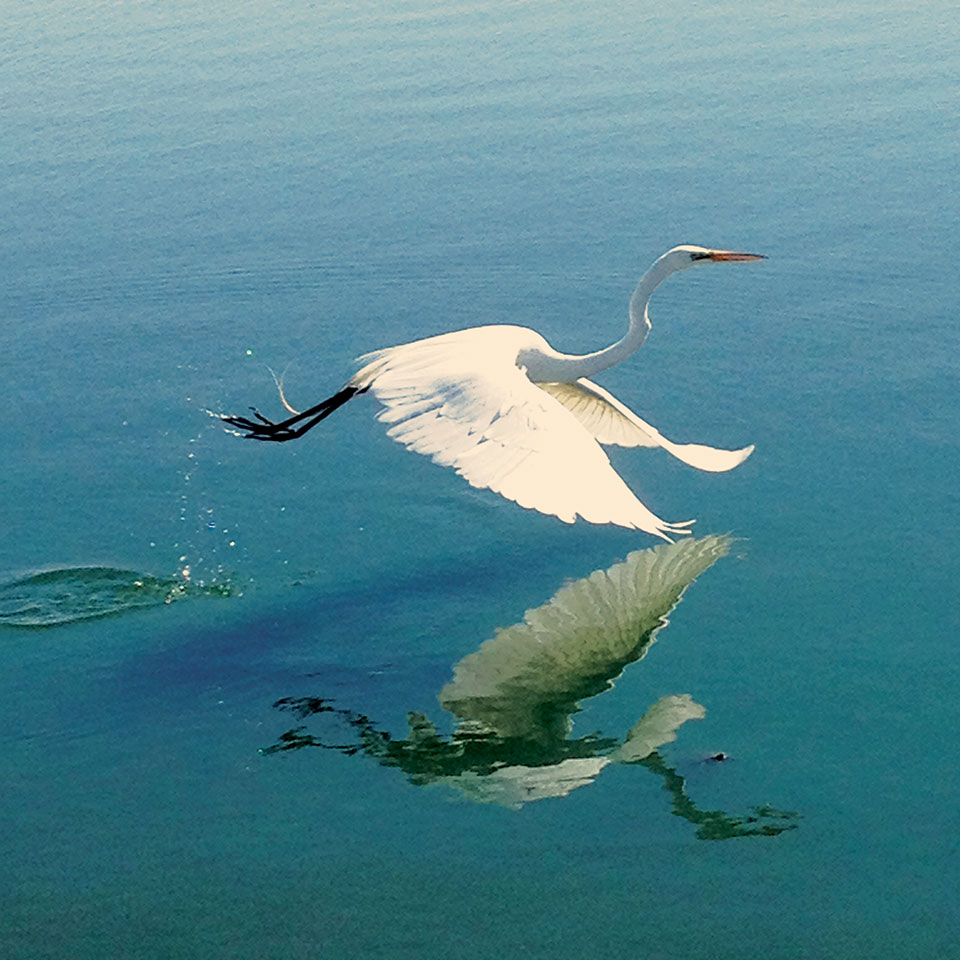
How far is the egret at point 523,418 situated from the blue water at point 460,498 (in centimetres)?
32

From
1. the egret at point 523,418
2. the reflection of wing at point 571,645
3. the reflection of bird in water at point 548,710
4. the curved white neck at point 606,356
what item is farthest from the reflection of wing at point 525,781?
the curved white neck at point 606,356

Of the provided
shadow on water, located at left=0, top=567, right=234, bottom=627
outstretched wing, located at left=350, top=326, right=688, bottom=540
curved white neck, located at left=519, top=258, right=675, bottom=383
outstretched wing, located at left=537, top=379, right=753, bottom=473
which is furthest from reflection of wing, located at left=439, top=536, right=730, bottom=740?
shadow on water, located at left=0, top=567, right=234, bottom=627

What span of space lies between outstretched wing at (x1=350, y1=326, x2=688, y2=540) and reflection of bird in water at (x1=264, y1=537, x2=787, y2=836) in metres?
0.48

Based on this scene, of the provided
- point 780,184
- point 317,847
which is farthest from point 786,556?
point 780,184

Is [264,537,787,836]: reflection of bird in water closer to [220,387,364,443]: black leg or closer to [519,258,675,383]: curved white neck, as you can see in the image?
[519,258,675,383]: curved white neck

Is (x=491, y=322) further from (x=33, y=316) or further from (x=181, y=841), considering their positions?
(x=181, y=841)

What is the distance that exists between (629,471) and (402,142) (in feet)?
13.9

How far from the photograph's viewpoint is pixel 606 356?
19.4 feet

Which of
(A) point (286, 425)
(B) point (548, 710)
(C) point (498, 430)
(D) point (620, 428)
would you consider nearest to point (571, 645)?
(B) point (548, 710)

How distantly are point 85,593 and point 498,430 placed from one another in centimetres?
163

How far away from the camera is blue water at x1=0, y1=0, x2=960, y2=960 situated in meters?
3.92

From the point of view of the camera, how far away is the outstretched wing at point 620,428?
5789 mm

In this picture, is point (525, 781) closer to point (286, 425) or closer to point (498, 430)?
point (498, 430)

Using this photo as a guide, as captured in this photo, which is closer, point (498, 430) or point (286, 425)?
point (498, 430)
